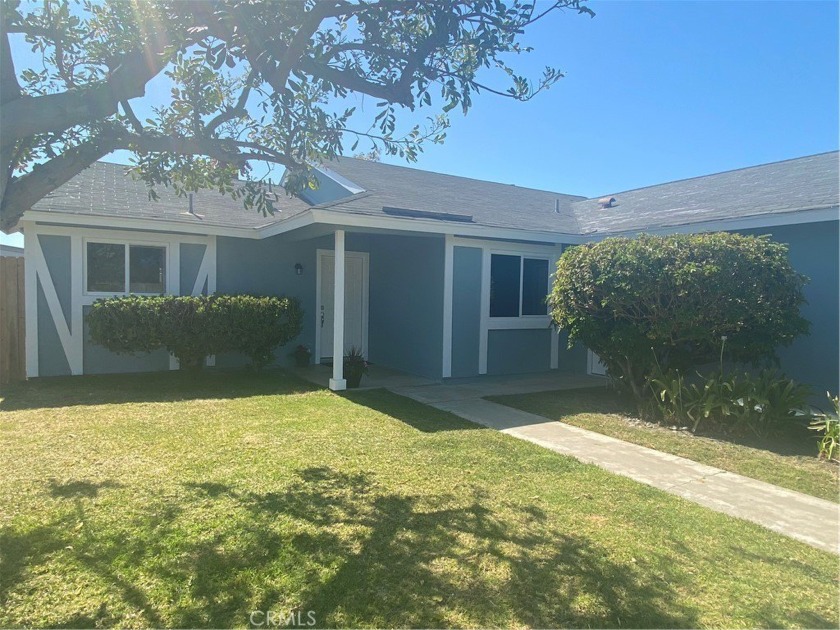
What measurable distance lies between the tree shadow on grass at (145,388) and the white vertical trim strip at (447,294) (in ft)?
8.13

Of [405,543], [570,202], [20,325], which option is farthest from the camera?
[570,202]

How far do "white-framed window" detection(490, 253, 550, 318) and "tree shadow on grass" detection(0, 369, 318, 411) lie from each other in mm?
3975

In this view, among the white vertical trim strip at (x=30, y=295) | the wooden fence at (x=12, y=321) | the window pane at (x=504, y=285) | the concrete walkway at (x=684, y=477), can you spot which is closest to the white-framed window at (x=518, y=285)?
the window pane at (x=504, y=285)

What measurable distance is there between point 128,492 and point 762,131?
13.6 m

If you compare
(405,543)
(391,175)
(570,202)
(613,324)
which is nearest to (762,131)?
(570,202)

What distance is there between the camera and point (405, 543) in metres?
3.48

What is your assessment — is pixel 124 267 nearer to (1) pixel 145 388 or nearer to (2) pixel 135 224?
(2) pixel 135 224

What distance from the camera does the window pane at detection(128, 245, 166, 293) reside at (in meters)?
9.97

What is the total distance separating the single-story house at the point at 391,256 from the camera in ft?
26.9

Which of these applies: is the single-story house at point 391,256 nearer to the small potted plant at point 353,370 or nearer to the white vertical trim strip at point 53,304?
the white vertical trim strip at point 53,304

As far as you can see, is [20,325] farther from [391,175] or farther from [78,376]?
[391,175]

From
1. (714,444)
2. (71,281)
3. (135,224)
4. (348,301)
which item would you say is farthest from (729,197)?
(71,281)

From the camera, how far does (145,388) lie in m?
8.74

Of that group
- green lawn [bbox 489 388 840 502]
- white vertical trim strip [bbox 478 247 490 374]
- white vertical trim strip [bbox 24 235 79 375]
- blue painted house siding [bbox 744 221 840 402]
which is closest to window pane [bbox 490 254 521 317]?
white vertical trim strip [bbox 478 247 490 374]
